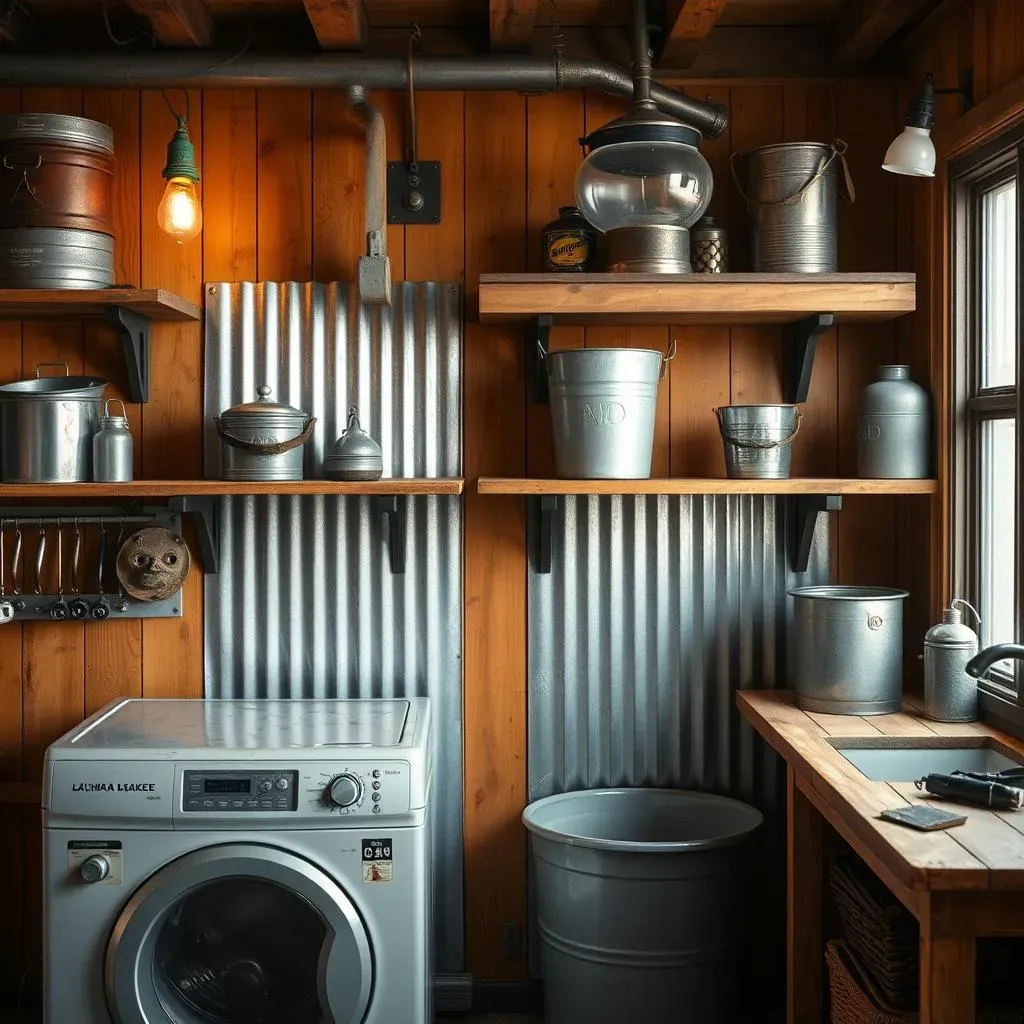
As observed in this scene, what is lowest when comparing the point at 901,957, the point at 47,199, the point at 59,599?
the point at 901,957

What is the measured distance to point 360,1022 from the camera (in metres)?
2.58

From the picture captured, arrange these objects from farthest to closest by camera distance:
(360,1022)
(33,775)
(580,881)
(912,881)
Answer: (33,775) < (580,881) < (360,1022) < (912,881)

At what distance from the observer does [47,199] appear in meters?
2.84

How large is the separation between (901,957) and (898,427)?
4.09ft

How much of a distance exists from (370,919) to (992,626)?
5.17 feet

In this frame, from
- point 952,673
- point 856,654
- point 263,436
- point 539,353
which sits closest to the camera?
point 952,673

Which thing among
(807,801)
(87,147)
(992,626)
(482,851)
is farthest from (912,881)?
(87,147)

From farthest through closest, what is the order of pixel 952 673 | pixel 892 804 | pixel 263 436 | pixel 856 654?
1. pixel 263 436
2. pixel 856 654
3. pixel 952 673
4. pixel 892 804

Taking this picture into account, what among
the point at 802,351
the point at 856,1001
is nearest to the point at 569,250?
the point at 802,351

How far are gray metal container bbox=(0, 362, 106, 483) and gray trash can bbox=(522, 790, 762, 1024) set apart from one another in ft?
4.88

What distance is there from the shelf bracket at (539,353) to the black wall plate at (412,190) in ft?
1.41

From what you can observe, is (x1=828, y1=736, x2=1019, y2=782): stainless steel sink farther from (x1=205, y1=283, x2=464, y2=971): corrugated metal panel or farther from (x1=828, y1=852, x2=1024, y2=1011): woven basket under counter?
(x1=205, y1=283, x2=464, y2=971): corrugated metal panel

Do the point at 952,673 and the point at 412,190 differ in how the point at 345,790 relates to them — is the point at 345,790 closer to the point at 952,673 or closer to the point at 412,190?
the point at 952,673

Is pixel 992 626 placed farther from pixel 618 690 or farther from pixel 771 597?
pixel 618 690
